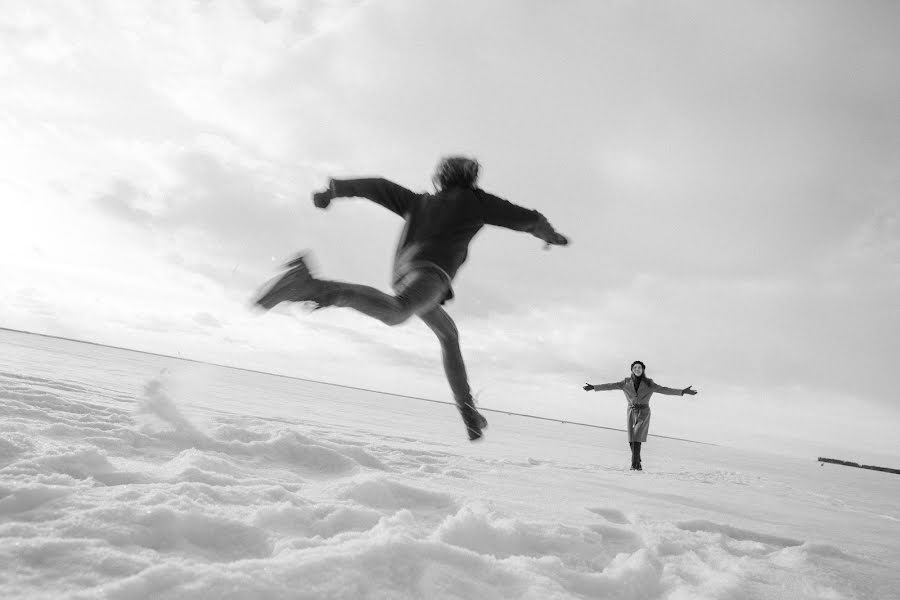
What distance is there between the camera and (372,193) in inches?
128

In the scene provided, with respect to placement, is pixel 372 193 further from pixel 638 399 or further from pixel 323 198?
pixel 638 399

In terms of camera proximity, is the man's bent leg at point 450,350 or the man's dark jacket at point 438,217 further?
the man's bent leg at point 450,350

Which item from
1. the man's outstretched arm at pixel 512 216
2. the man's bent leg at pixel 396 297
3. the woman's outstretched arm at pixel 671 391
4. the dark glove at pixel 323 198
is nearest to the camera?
the man's bent leg at pixel 396 297

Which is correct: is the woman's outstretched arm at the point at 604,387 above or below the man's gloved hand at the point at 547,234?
below

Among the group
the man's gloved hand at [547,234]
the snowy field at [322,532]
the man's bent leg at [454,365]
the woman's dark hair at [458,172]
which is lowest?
the snowy field at [322,532]

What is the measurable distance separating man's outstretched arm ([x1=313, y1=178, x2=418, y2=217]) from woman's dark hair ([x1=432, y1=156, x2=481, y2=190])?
0.73ft

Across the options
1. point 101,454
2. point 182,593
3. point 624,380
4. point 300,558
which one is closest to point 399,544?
point 300,558

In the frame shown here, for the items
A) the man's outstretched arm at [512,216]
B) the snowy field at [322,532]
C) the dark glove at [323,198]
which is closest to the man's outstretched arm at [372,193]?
the dark glove at [323,198]

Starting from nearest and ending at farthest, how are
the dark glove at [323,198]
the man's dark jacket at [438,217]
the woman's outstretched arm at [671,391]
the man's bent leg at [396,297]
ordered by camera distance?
the man's bent leg at [396,297]
the man's dark jacket at [438,217]
the dark glove at [323,198]
the woman's outstretched arm at [671,391]

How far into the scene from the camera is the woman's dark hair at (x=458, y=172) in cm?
315

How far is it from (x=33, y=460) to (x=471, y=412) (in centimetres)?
242

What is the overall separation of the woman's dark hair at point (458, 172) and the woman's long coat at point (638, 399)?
583 centimetres

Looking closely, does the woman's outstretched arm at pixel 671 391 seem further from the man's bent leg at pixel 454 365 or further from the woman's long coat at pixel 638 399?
the man's bent leg at pixel 454 365

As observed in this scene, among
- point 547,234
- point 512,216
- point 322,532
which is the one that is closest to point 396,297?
point 512,216
